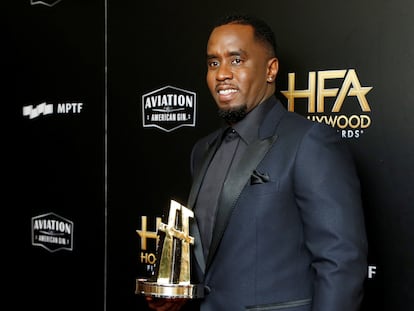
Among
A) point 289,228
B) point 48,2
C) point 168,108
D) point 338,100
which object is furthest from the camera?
point 48,2

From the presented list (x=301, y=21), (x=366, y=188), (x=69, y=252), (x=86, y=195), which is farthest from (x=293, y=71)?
(x=69, y=252)

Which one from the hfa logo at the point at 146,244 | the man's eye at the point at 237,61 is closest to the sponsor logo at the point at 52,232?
the hfa logo at the point at 146,244

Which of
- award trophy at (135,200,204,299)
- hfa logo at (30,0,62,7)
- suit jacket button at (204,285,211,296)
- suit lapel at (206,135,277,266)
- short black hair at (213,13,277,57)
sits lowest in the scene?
suit jacket button at (204,285,211,296)

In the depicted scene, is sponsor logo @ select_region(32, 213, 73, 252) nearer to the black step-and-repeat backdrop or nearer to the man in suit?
the black step-and-repeat backdrop

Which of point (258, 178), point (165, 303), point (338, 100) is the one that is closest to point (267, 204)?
point (258, 178)

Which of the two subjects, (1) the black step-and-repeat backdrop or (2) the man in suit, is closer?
(2) the man in suit

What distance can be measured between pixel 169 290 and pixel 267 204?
313 mm

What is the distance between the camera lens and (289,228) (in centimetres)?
138

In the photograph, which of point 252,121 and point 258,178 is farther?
point 252,121

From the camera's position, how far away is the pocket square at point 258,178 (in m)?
1.39

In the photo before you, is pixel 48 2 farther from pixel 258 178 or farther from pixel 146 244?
pixel 258 178

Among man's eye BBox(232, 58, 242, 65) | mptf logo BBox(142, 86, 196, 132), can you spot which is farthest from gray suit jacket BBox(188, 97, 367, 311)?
mptf logo BBox(142, 86, 196, 132)

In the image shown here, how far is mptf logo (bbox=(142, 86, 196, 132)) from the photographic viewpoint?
2248 mm

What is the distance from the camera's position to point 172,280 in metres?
1.43
